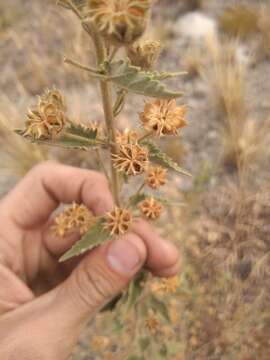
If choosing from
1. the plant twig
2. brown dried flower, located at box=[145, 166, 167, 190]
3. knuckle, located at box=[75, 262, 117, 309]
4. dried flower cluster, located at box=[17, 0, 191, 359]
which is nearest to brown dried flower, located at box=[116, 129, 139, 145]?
dried flower cluster, located at box=[17, 0, 191, 359]

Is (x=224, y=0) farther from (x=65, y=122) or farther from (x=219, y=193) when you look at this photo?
(x=65, y=122)

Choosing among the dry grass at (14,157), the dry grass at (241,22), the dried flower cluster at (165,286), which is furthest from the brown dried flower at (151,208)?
the dry grass at (241,22)

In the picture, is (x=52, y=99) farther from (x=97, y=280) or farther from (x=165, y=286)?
(x=165, y=286)

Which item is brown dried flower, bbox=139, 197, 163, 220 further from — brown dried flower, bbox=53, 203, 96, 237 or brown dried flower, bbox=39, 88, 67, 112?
brown dried flower, bbox=39, 88, 67, 112

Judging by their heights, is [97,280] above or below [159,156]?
below

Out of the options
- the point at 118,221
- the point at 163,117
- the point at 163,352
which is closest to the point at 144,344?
the point at 163,352

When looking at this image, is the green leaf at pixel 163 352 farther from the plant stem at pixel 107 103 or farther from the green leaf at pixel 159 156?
the green leaf at pixel 159 156
